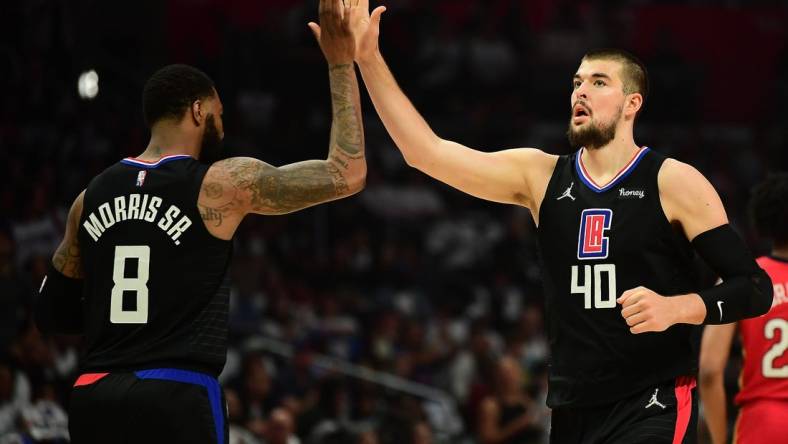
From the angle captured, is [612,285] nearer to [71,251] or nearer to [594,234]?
[594,234]

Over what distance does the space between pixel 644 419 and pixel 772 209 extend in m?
1.84

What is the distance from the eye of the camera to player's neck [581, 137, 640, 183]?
16.5 ft

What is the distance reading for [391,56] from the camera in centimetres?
1586

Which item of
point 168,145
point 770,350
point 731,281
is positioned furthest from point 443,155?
point 770,350

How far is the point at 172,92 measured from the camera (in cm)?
464

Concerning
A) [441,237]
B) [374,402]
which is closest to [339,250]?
[441,237]

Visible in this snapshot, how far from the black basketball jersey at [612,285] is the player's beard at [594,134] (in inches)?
7.5

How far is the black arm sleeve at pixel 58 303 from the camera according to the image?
4.79m

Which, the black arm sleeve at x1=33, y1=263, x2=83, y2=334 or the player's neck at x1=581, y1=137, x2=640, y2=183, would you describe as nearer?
the black arm sleeve at x1=33, y1=263, x2=83, y2=334

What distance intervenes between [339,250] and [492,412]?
3.60 meters

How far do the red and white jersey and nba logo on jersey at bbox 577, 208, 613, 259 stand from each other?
1370 mm

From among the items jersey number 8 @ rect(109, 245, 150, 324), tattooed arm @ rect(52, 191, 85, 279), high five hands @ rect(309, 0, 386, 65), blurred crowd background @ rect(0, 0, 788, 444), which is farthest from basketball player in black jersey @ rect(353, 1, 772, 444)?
blurred crowd background @ rect(0, 0, 788, 444)

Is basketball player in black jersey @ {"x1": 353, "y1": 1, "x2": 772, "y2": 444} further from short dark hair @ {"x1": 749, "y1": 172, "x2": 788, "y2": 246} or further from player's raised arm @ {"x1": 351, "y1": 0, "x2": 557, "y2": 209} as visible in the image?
short dark hair @ {"x1": 749, "y1": 172, "x2": 788, "y2": 246}

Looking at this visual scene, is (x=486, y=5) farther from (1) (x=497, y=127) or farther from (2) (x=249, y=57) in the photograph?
(2) (x=249, y=57)
